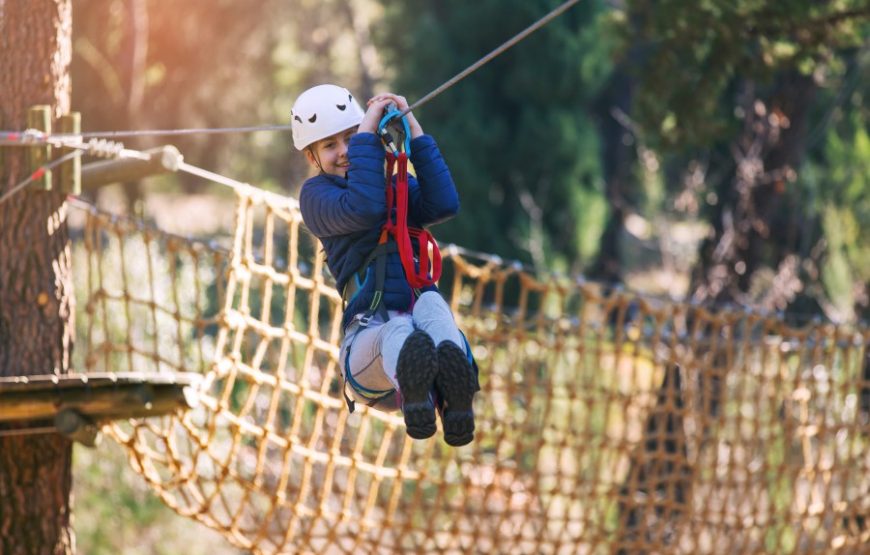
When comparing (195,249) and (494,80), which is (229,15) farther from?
(195,249)

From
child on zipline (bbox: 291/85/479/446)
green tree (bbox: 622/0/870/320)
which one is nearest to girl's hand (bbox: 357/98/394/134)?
child on zipline (bbox: 291/85/479/446)

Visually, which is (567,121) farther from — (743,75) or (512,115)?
(743,75)

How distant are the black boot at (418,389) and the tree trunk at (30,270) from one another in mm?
1235

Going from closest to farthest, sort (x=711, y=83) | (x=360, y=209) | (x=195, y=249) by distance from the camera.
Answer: (x=360, y=209) → (x=195, y=249) → (x=711, y=83)

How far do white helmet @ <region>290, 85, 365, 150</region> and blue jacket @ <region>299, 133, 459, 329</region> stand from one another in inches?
3.1

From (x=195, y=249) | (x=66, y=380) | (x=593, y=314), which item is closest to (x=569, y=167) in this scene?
(x=593, y=314)

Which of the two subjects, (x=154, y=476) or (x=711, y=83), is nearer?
(x=154, y=476)

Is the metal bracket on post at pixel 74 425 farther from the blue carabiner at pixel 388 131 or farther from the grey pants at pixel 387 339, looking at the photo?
the blue carabiner at pixel 388 131

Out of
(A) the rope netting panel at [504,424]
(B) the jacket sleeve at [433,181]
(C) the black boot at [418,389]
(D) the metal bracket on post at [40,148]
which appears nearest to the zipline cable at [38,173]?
(D) the metal bracket on post at [40,148]

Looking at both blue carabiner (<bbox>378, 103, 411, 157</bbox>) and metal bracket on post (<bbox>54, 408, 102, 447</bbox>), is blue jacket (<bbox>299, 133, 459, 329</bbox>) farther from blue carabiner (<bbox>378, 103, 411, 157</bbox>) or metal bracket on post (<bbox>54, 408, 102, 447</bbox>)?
metal bracket on post (<bbox>54, 408, 102, 447</bbox>)

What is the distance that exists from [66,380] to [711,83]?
269 cm

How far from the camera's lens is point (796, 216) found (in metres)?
7.11

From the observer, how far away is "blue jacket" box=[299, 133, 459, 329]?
2.19 meters

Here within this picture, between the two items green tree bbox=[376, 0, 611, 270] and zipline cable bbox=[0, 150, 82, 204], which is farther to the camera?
green tree bbox=[376, 0, 611, 270]
